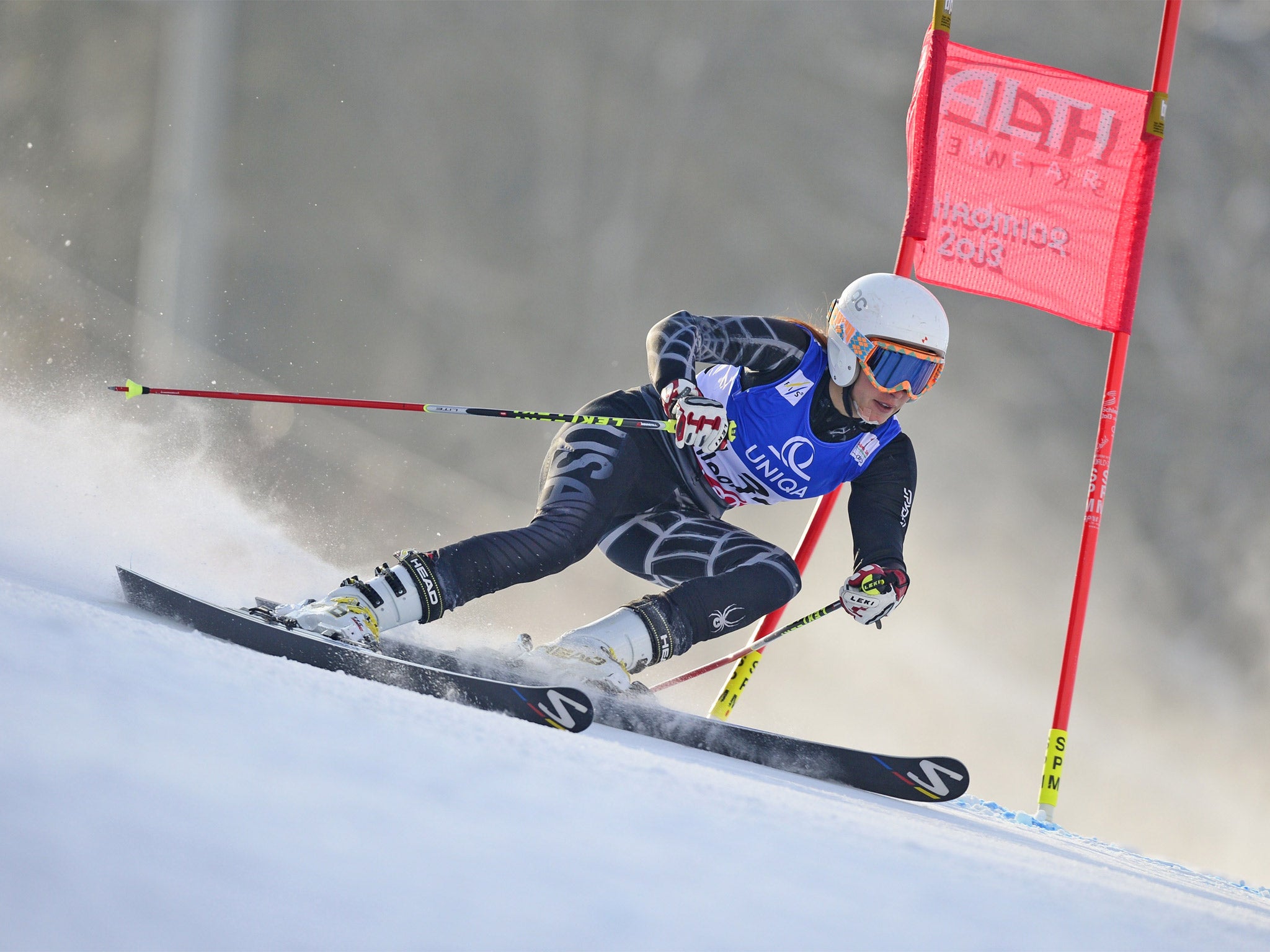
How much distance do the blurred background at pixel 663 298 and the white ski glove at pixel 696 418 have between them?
2937 mm

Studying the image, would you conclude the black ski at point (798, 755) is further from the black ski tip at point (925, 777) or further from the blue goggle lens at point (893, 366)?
the blue goggle lens at point (893, 366)

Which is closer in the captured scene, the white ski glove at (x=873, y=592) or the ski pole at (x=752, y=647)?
the white ski glove at (x=873, y=592)

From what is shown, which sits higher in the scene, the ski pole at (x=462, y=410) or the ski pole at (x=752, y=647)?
the ski pole at (x=462, y=410)

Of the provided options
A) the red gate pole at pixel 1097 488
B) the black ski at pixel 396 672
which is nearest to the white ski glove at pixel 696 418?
the black ski at pixel 396 672

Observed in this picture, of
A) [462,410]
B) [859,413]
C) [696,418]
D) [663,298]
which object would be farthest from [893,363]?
[663,298]

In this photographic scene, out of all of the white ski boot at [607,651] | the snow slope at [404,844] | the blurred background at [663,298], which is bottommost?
the snow slope at [404,844]

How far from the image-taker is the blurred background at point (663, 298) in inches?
218

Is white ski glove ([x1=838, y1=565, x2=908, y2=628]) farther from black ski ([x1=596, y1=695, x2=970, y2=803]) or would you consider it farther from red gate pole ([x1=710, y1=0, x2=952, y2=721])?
red gate pole ([x1=710, y1=0, x2=952, y2=721])

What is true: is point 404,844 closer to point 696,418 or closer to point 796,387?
point 696,418

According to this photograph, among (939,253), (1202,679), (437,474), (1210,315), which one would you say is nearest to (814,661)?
(1202,679)

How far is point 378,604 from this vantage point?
1.96 metres

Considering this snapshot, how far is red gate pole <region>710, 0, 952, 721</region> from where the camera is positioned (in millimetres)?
2768

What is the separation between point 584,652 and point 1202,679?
4.56 meters

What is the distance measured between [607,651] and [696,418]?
0.50 meters
